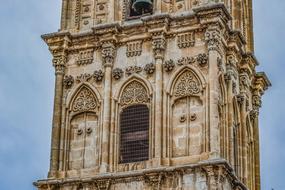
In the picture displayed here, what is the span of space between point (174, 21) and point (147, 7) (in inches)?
81.7

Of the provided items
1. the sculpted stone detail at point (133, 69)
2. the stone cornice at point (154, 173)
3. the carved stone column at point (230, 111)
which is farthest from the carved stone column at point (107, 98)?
the carved stone column at point (230, 111)

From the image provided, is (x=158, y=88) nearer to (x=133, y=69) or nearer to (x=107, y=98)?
(x=133, y=69)

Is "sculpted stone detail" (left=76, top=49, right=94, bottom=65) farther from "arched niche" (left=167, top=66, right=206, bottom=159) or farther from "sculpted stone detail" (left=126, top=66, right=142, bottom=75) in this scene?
"arched niche" (left=167, top=66, right=206, bottom=159)

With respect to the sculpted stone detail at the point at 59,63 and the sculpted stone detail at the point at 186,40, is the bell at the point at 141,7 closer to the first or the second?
the sculpted stone detail at the point at 186,40

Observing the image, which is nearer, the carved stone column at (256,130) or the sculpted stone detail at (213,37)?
the sculpted stone detail at (213,37)

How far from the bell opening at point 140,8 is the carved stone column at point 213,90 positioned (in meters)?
3.41

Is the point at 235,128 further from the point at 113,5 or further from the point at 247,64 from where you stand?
the point at 113,5

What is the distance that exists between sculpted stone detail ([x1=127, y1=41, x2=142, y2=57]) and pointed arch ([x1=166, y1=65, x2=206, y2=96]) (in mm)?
1875

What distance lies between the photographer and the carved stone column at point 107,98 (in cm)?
3578

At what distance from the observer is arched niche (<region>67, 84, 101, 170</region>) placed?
36500 millimetres

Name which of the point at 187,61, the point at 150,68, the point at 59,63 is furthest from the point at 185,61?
the point at 59,63

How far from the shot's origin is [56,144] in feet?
121

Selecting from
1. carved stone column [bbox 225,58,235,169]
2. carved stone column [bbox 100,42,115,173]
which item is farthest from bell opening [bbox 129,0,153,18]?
carved stone column [bbox 225,58,235,169]

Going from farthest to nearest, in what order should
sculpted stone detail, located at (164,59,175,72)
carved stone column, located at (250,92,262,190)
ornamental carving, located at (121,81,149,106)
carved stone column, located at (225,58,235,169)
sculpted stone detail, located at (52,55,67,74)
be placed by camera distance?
carved stone column, located at (250,92,262,190)
sculpted stone detail, located at (52,55,67,74)
ornamental carving, located at (121,81,149,106)
sculpted stone detail, located at (164,59,175,72)
carved stone column, located at (225,58,235,169)
